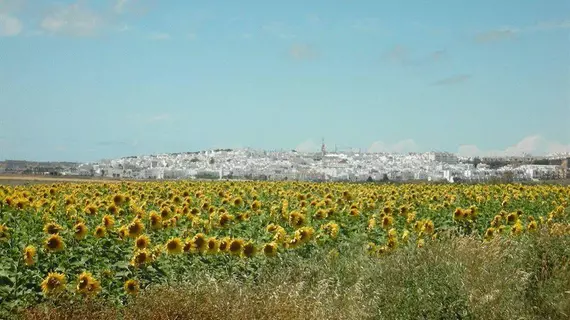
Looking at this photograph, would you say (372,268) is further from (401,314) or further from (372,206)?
(372,206)

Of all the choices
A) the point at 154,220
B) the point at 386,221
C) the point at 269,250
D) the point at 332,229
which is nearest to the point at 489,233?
the point at 386,221

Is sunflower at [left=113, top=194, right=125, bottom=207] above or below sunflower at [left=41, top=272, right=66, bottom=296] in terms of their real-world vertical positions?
above

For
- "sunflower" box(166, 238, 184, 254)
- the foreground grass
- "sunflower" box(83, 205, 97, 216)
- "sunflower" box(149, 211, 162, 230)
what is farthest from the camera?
"sunflower" box(83, 205, 97, 216)

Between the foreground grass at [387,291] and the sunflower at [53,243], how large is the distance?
1.22 metres

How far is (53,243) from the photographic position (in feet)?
30.4

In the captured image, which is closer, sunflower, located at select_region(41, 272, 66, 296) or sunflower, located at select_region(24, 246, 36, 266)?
sunflower, located at select_region(41, 272, 66, 296)

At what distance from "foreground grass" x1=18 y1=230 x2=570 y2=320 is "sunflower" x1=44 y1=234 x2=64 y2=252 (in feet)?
4.00

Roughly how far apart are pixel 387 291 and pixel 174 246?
3.01m

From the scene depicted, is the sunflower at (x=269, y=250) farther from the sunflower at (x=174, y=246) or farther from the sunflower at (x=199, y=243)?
the sunflower at (x=174, y=246)

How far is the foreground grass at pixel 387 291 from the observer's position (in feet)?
25.6

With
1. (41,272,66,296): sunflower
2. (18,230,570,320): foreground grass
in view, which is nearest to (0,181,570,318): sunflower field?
(41,272,66,296): sunflower

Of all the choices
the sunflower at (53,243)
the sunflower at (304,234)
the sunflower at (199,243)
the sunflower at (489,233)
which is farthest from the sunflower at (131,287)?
the sunflower at (489,233)

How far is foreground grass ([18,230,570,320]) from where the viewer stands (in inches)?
307

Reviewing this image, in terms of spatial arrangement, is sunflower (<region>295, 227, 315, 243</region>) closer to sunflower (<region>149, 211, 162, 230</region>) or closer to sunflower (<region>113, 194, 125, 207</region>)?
sunflower (<region>149, 211, 162, 230</region>)
